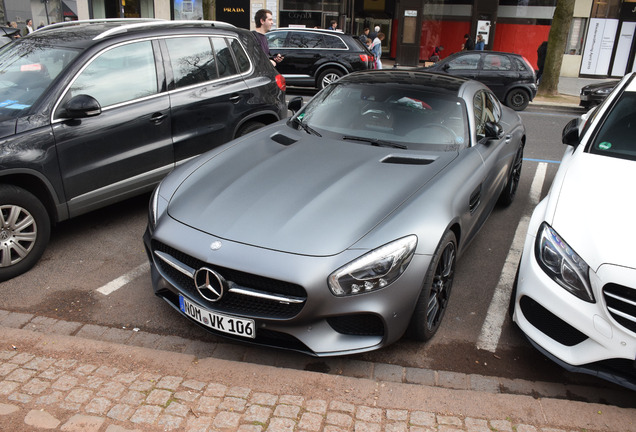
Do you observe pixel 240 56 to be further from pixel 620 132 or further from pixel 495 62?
pixel 495 62

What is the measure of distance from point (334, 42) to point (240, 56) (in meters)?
8.98

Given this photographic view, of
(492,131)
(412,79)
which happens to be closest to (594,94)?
(412,79)

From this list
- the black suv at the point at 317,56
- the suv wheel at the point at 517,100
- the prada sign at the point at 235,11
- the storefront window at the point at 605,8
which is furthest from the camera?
the prada sign at the point at 235,11

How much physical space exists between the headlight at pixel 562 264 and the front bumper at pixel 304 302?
0.67 metres

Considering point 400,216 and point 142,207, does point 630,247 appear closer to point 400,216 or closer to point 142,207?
point 400,216

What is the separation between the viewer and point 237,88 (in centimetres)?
593

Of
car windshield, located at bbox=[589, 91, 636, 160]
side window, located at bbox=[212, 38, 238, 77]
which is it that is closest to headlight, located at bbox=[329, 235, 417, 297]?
car windshield, located at bbox=[589, 91, 636, 160]

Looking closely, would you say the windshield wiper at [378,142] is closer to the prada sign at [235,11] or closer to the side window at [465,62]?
the side window at [465,62]

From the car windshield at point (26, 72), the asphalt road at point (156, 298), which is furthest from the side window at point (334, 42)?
the car windshield at point (26, 72)

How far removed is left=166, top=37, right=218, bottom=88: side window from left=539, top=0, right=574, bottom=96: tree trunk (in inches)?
519

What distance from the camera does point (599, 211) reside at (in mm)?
3211

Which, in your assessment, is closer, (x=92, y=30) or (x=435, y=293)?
(x=435, y=293)

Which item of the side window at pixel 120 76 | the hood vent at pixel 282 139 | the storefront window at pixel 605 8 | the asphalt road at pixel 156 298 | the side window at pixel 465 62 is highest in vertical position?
the storefront window at pixel 605 8

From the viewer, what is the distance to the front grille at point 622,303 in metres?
2.76
